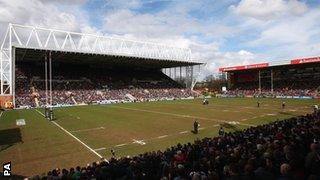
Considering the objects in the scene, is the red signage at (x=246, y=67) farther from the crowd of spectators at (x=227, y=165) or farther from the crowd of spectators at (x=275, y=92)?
the crowd of spectators at (x=227, y=165)

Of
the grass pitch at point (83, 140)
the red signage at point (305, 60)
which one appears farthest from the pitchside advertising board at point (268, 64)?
the grass pitch at point (83, 140)

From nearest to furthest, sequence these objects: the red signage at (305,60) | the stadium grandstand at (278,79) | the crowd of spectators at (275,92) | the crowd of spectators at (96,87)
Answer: the crowd of spectators at (96,87), the crowd of spectators at (275,92), the red signage at (305,60), the stadium grandstand at (278,79)

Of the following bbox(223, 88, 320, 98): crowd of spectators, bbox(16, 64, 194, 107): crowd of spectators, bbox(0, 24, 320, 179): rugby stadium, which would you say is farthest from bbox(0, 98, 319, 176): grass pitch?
bbox(223, 88, 320, 98): crowd of spectators

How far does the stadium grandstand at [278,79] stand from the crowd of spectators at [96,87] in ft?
54.1

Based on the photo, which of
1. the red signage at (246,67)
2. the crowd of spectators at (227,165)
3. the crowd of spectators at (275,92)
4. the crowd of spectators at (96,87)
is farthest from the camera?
the red signage at (246,67)

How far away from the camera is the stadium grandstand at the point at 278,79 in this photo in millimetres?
80312

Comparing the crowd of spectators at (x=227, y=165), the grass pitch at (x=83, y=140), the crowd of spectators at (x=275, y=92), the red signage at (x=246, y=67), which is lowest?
the grass pitch at (x=83, y=140)

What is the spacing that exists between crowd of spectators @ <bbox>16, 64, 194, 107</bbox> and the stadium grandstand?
16485mm

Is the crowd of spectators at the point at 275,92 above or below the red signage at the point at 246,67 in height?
below

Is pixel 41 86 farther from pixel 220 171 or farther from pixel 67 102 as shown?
pixel 220 171

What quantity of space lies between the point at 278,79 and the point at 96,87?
169 ft

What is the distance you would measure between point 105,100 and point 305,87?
165 feet

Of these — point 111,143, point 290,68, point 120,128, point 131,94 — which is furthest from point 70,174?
point 290,68

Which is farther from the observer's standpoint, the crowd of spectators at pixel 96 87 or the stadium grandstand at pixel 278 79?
the stadium grandstand at pixel 278 79
